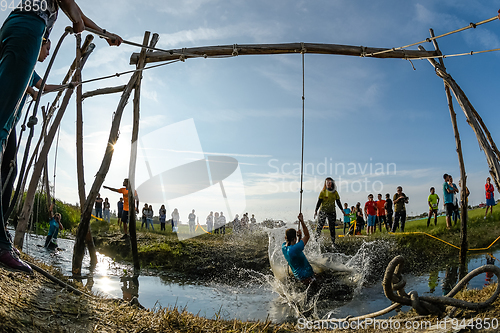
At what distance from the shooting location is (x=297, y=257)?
6504 mm

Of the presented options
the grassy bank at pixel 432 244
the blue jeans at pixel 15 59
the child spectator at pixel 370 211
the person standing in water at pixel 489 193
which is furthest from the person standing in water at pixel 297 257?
the person standing in water at pixel 489 193

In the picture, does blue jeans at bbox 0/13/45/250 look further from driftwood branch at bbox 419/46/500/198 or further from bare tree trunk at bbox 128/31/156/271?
driftwood branch at bbox 419/46/500/198

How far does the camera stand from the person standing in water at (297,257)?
254 inches

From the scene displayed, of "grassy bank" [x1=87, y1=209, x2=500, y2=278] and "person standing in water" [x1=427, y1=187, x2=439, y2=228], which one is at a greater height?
"person standing in water" [x1=427, y1=187, x2=439, y2=228]

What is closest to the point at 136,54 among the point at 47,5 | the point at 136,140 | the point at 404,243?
the point at 136,140

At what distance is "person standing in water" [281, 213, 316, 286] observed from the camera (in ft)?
21.2

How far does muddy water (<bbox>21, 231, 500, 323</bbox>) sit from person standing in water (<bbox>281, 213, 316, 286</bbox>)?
1.95 feet

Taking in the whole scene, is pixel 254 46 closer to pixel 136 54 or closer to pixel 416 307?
pixel 136 54

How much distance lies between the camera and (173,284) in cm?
799

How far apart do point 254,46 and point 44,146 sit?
5587 millimetres

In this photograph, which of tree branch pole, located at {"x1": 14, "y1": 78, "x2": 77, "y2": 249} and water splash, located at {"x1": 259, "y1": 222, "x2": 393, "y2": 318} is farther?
tree branch pole, located at {"x1": 14, "y1": 78, "x2": 77, "y2": 249}

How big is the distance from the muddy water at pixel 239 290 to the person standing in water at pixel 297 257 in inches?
23.4

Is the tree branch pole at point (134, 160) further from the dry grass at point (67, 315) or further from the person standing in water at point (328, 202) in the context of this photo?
Answer: the dry grass at point (67, 315)

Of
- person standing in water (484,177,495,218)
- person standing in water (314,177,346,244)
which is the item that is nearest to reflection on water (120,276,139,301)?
person standing in water (314,177,346,244)
